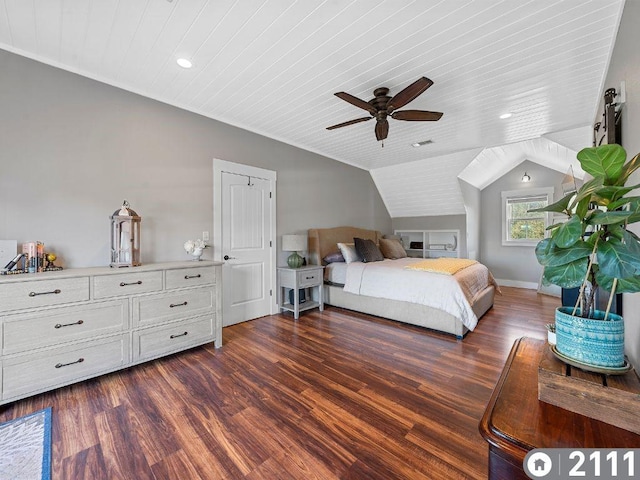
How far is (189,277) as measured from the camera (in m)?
2.73

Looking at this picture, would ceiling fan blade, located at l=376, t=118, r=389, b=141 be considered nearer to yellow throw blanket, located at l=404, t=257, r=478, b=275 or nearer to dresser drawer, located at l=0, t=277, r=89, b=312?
yellow throw blanket, located at l=404, t=257, r=478, b=275

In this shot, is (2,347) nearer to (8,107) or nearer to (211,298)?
(211,298)

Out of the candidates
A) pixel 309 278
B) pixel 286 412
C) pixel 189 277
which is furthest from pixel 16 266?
pixel 309 278

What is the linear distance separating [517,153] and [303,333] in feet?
18.1

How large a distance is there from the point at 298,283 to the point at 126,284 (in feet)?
6.85

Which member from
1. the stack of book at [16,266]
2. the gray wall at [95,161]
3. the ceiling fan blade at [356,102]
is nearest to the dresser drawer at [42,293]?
the stack of book at [16,266]

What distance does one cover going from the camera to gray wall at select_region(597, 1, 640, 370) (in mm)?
1104

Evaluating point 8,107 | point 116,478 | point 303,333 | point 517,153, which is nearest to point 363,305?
point 303,333

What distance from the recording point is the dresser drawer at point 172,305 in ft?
7.96

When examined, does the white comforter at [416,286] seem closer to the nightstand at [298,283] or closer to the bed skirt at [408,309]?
the bed skirt at [408,309]

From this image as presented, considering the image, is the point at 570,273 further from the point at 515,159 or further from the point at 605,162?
the point at 515,159

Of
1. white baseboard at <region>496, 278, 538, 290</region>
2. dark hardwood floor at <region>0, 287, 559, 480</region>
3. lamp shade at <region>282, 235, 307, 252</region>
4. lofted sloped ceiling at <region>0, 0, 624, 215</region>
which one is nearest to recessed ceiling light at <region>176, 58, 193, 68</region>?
lofted sloped ceiling at <region>0, 0, 624, 215</region>

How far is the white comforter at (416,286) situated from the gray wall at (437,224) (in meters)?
1.69

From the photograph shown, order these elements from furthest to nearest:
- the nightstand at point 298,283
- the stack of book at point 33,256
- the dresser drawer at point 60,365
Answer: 1. the nightstand at point 298,283
2. the stack of book at point 33,256
3. the dresser drawer at point 60,365
